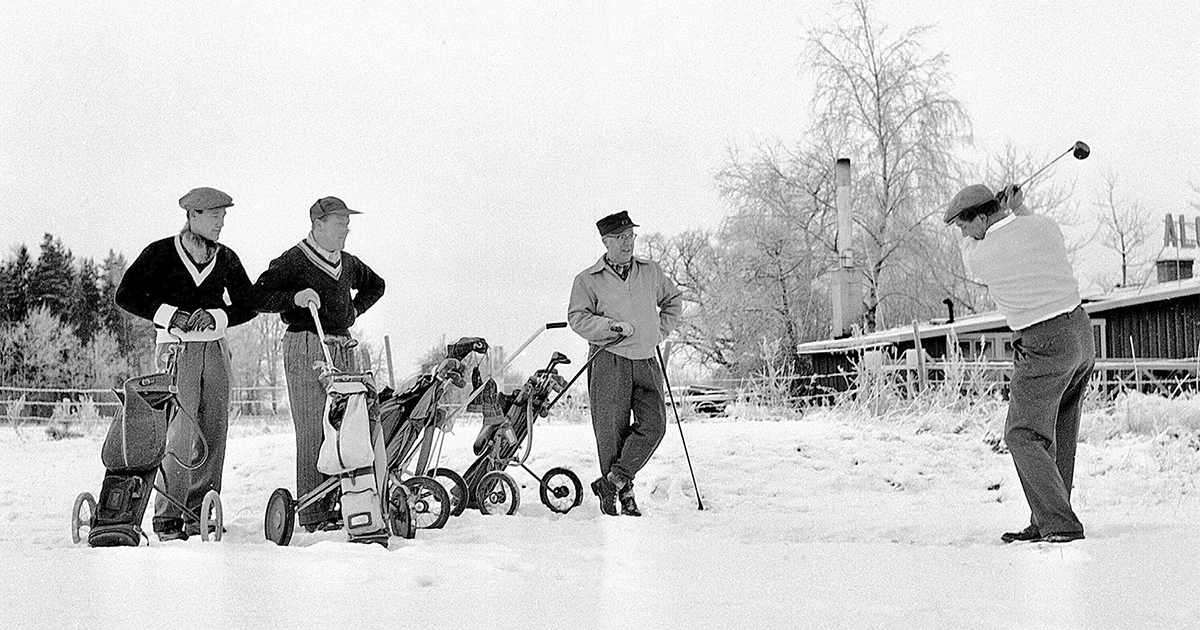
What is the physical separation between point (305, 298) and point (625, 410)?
6.27 ft

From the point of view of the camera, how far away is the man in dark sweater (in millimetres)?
5465

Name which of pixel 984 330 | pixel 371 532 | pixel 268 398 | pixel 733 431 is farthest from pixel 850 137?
pixel 371 532

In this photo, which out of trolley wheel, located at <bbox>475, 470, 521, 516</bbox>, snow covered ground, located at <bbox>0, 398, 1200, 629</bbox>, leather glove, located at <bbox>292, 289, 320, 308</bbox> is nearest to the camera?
snow covered ground, located at <bbox>0, 398, 1200, 629</bbox>

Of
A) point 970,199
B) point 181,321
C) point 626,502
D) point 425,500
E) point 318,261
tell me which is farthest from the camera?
point 626,502

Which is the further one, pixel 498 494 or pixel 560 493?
pixel 560 493

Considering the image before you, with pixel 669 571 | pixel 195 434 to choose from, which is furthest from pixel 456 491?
pixel 669 571

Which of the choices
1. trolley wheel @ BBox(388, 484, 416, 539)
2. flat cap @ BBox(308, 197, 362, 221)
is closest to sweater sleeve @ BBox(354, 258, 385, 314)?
flat cap @ BBox(308, 197, 362, 221)

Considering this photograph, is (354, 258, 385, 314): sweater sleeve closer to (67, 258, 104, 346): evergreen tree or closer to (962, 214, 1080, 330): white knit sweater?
(962, 214, 1080, 330): white knit sweater

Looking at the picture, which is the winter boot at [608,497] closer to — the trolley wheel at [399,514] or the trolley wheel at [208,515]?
the trolley wheel at [399,514]

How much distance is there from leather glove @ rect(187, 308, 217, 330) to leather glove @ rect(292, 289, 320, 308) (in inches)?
17.2

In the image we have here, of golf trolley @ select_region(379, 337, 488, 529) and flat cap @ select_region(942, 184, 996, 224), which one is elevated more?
flat cap @ select_region(942, 184, 996, 224)

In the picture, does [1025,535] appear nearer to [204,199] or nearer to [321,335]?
[321,335]

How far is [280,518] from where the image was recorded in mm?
4828

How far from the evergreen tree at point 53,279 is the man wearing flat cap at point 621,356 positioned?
28618mm
